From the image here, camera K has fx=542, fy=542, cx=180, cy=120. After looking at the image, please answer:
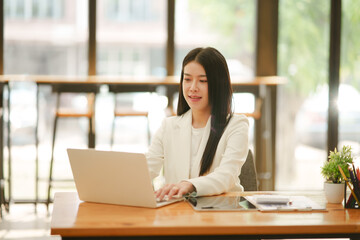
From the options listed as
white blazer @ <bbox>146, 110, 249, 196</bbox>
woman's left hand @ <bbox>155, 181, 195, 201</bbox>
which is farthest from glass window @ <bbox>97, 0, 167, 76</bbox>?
woman's left hand @ <bbox>155, 181, 195, 201</bbox>

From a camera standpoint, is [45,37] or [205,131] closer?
[205,131]

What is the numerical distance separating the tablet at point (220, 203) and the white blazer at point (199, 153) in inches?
3.2

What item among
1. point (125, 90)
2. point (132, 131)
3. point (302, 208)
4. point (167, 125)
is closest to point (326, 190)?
point (302, 208)

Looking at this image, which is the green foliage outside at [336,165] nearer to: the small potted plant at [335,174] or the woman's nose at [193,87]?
the small potted plant at [335,174]

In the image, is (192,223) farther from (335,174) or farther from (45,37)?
(45,37)

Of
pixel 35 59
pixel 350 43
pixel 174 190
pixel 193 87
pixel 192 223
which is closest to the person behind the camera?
pixel 192 223

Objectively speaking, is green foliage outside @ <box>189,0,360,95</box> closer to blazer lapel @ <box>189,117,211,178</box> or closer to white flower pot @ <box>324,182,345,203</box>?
blazer lapel @ <box>189,117,211,178</box>

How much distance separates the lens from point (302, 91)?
5191 millimetres

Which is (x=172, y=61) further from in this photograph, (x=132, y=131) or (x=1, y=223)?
(x=1, y=223)

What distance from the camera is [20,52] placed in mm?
4988

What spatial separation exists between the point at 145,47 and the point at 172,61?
0.30 meters

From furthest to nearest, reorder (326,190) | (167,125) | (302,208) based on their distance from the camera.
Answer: (167,125), (326,190), (302,208)

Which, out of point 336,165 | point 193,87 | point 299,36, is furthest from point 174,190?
point 299,36

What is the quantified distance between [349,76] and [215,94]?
3.29 m
